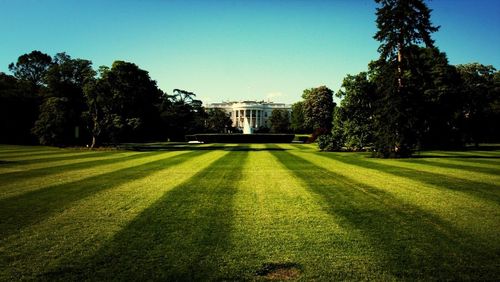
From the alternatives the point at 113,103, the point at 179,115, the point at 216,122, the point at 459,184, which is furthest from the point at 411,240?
the point at 216,122

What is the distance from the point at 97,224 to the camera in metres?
8.06

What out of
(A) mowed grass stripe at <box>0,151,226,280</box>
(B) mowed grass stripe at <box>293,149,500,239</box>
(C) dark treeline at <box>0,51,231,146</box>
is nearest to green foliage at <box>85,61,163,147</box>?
(C) dark treeline at <box>0,51,231,146</box>

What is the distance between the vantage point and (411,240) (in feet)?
22.4

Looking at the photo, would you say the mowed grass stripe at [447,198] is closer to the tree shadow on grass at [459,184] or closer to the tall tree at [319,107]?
the tree shadow on grass at [459,184]

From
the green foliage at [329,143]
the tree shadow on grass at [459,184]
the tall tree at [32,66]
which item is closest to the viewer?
the tree shadow on grass at [459,184]

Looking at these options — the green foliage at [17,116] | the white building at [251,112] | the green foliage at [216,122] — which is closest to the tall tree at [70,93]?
the green foliage at [17,116]

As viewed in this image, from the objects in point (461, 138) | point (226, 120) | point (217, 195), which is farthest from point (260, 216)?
point (226, 120)

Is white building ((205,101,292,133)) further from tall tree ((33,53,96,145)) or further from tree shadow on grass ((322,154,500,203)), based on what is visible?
tree shadow on grass ((322,154,500,203))

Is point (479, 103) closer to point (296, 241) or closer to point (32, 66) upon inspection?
point (296, 241)

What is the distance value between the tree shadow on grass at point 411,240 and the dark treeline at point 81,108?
3705cm

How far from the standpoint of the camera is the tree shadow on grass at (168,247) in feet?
17.3

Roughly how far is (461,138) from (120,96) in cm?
4125

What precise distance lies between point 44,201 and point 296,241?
7.75 meters

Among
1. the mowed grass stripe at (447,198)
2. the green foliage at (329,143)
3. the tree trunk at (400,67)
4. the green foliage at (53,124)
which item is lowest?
the mowed grass stripe at (447,198)
